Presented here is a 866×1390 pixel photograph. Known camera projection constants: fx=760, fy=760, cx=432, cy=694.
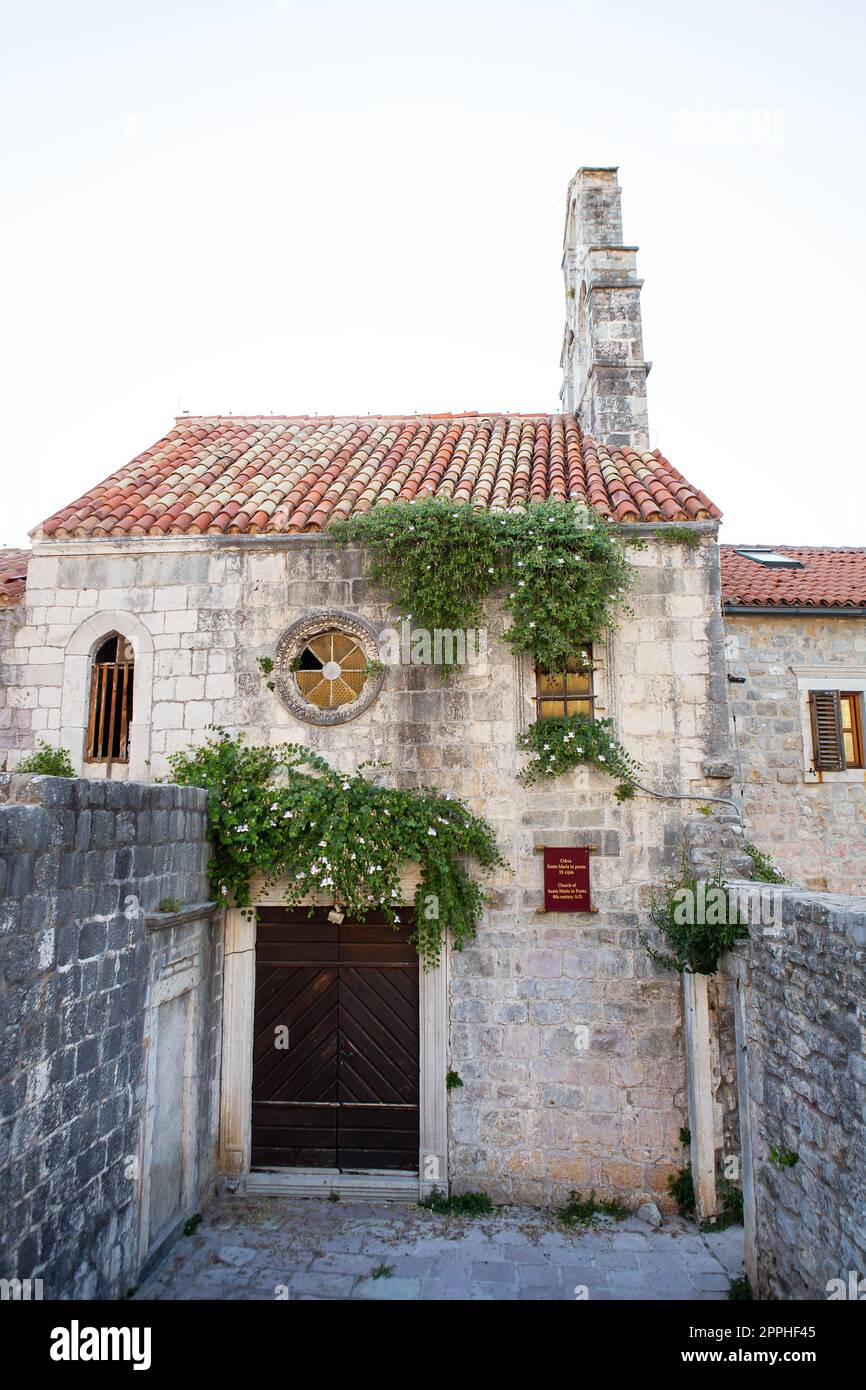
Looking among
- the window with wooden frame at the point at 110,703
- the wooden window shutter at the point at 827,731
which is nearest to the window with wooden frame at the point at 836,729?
the wooden window shutter at the point at 827,731

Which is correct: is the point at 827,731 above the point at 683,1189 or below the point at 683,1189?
above

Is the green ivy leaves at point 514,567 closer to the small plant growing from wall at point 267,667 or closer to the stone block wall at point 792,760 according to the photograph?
the small plant growing from wall at point 267,667

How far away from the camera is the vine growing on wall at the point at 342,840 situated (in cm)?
676

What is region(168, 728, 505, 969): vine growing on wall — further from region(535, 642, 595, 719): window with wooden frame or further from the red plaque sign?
region(535, 642, 595, 719): window with wooden frame

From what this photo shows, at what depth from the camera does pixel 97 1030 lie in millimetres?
4973

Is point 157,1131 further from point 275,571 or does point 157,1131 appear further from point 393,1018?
point 275,571

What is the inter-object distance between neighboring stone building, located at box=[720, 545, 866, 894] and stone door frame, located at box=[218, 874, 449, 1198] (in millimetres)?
5694

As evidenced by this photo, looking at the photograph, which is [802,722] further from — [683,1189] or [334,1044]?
[334,1044]

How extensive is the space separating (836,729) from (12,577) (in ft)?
35.4

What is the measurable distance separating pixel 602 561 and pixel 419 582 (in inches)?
69.3

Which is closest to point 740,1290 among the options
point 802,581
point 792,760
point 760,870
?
point 760,870

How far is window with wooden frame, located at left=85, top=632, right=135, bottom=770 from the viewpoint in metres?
7.71

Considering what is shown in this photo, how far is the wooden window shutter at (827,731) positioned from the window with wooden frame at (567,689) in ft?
16.7
